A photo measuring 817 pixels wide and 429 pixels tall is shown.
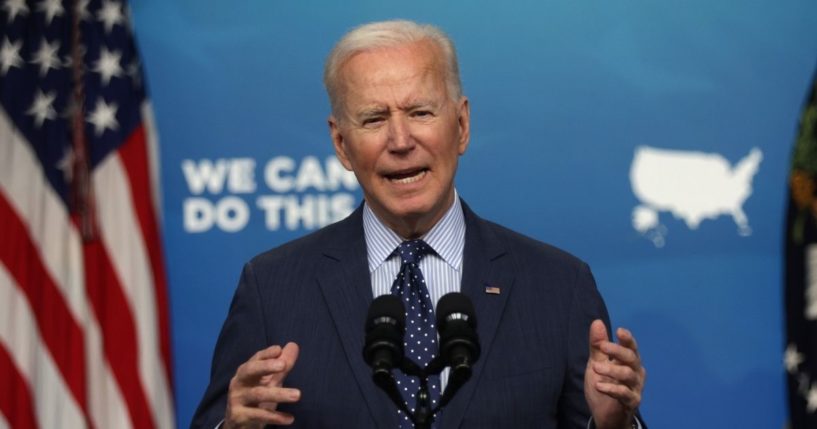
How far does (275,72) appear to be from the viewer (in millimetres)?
4062

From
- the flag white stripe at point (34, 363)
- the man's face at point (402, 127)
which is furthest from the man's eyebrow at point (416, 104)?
the flag white stripe at point (34, 363)

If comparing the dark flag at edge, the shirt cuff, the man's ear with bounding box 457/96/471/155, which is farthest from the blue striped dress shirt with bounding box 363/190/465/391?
the dark flag at edge

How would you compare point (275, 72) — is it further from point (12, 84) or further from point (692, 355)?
point (692, 355)

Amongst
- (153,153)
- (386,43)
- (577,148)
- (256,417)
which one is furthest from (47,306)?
(256,417)

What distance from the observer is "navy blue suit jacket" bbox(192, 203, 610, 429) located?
2.12 m

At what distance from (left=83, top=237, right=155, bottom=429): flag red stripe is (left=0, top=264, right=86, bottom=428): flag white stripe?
0.57ft

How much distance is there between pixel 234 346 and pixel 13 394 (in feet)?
6.44

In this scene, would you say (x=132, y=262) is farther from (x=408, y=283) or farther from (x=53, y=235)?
(x=408, y=283)

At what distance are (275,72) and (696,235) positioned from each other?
4.97 ft

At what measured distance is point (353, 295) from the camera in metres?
2.26

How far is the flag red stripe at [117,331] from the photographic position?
13.1 feet

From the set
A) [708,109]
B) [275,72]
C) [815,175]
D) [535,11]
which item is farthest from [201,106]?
[815,175]

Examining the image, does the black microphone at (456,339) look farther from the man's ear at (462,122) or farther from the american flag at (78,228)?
the american flag at (78,228)

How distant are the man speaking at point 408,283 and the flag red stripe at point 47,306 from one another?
180cm
